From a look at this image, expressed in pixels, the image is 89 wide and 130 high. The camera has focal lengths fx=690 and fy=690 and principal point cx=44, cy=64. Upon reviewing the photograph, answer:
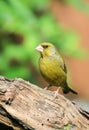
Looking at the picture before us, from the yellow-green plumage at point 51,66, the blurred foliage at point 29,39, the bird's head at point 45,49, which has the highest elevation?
the bird's head at point 45,49

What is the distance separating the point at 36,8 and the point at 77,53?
739mm

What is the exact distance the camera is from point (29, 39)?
7719 mm

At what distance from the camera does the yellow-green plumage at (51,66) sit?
5.85 m

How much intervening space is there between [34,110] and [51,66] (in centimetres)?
122

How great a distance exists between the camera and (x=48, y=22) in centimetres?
806

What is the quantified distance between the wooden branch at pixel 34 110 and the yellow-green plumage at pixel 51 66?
0.85m

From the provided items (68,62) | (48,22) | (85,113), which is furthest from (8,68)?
(85,113)

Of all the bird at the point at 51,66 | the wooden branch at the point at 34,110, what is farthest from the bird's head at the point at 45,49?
the wooden branch at the point at 34,110

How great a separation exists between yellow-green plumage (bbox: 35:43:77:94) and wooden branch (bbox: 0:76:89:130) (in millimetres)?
847

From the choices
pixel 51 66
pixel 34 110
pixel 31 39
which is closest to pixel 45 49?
pixel 51 66

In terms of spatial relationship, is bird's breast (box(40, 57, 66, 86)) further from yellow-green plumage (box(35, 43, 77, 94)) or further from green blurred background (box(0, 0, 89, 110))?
green blurred background (box(0, 0, 89, 110))

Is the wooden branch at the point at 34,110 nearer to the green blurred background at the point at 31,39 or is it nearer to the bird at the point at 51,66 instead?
the bird at the point at 51,66

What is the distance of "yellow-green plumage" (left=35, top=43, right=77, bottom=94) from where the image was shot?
5852 mm

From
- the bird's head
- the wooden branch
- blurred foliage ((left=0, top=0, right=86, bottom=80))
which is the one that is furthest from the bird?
blurred foliage ((left=0, top=0, right=86, bottom=80))
